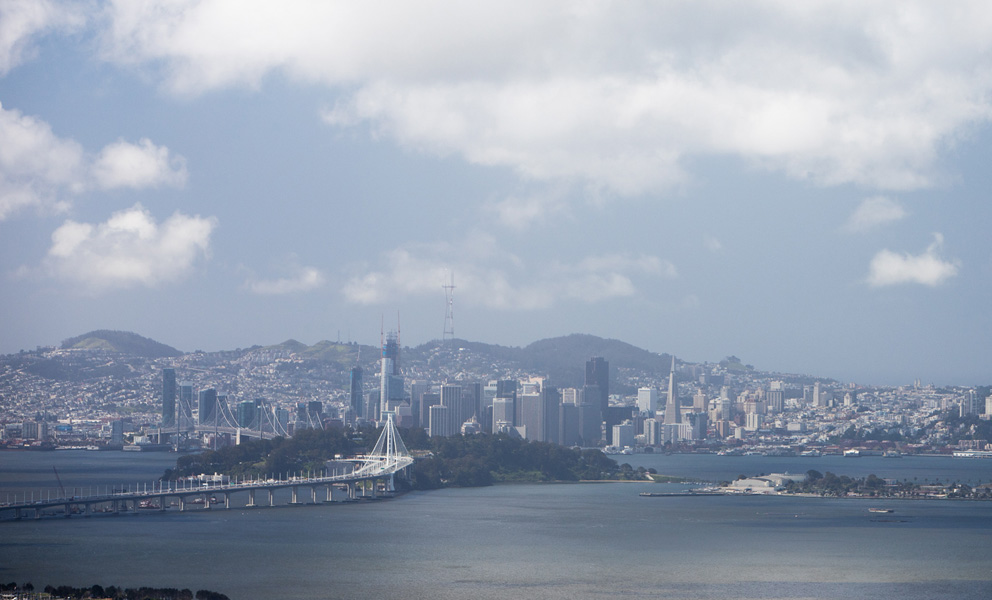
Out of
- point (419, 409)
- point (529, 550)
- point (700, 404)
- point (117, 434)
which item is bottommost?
point (529, 550)

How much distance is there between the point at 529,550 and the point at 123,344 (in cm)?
6729

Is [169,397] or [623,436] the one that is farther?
[169,397]

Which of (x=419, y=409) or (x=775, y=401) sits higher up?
(x=775, y=401)

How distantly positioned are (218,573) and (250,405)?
A: 45.6 m

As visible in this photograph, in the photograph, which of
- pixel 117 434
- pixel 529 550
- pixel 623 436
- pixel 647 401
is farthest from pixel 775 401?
pixel 529 550

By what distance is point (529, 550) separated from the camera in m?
20.8

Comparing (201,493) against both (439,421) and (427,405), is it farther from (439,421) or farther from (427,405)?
(427,405)

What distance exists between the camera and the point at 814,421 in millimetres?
77000

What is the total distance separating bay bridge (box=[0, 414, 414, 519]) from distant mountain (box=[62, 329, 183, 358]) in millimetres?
39589

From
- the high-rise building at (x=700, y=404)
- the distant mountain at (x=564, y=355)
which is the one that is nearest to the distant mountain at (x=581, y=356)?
the distant mountain at (x=564, y=355)

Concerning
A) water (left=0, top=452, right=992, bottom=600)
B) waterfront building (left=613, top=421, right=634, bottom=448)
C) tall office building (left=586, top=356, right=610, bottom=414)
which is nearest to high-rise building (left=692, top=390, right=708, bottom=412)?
tall office building (left=586, top=356, right=610, bottom=414)

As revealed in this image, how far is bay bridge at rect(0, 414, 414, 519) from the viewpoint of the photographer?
24531mm

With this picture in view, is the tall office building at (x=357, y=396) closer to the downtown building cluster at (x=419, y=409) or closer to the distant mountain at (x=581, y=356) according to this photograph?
the downtown building cluster at (x=419, y=409)

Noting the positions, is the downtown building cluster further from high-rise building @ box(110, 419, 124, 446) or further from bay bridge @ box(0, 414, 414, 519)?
bay bridge @ box(0, 414, 414, 519)
